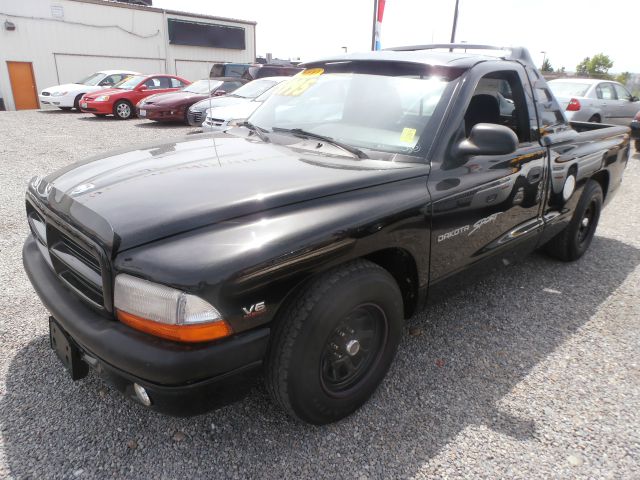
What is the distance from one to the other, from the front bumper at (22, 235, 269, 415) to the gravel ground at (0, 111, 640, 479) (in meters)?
0.44

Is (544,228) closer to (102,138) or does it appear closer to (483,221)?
(483,221)

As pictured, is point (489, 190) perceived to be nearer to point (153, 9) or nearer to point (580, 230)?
point (580, 230)

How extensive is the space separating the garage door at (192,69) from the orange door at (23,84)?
7799 millimetres

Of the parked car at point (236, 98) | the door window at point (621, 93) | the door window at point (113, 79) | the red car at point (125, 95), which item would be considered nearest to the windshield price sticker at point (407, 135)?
the parked car at point (236, 98)

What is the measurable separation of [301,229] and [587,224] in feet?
11.9

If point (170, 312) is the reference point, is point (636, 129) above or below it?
below

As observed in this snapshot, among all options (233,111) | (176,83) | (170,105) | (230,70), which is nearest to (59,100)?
(176,83)

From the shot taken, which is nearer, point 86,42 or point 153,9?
point 86,42

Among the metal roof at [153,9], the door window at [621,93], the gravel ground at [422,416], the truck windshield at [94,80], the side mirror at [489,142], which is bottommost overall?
the gravel ground at [422,416]

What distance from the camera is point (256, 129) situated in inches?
121

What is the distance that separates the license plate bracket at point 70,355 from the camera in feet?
6.49

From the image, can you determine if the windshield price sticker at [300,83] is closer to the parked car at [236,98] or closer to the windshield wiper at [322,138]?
the windshield wiper at [322,138]

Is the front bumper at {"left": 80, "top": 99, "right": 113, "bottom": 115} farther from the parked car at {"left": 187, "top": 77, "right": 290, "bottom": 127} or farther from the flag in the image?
the flag

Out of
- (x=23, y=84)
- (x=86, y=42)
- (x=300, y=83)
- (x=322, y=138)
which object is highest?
(x=86, y=42)
